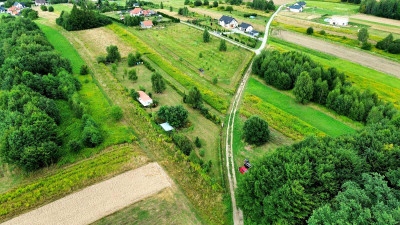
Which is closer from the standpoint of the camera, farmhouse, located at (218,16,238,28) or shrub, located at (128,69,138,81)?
shrub, located at (128,69,138,81)

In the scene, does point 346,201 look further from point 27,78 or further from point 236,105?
point 27,78

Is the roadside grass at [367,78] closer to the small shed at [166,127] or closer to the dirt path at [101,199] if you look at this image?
the small shed at [166,127]

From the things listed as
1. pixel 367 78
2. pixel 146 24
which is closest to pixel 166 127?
pixel 367 78

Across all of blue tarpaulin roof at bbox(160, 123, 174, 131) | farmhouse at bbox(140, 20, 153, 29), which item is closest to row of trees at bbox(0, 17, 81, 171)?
blue tarpaulin roof at bbox(160, 123, 174, 131)

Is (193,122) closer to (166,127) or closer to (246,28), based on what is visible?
(166,127)

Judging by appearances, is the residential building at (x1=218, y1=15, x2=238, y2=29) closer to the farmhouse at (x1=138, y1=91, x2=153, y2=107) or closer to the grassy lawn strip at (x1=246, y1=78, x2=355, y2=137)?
the grassy lawn strip at (x1=246, y1=78, x2=355, y2=137)

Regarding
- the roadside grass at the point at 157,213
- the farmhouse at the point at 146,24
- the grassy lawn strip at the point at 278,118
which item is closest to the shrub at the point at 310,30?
the grassy lawn strip at the point at 278,118

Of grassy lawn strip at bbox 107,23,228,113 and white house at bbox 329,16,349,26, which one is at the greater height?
white house at bbox 329,16,349,26

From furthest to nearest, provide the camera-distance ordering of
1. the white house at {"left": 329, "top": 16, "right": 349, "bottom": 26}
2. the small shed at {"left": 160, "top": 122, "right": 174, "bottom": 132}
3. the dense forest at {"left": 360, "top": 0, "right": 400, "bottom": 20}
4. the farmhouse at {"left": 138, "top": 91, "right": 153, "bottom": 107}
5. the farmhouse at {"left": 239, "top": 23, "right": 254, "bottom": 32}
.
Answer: the dense forest at {"left": 360, "top": 0, "right": 400, "bottom": 20}
the white house at {"left": 329, "top": 16, "right": 349, "bottom": 26}
the farmhouse at {"left": 239, "top": 23, "right": 254, "bottom": 32}
the farmhouse at {"left": 138, "top": 91, "right": 153, "bottom": 107}
the small shed at {"left": 160, "top": 122, "right": 174, "bottom": 132}
